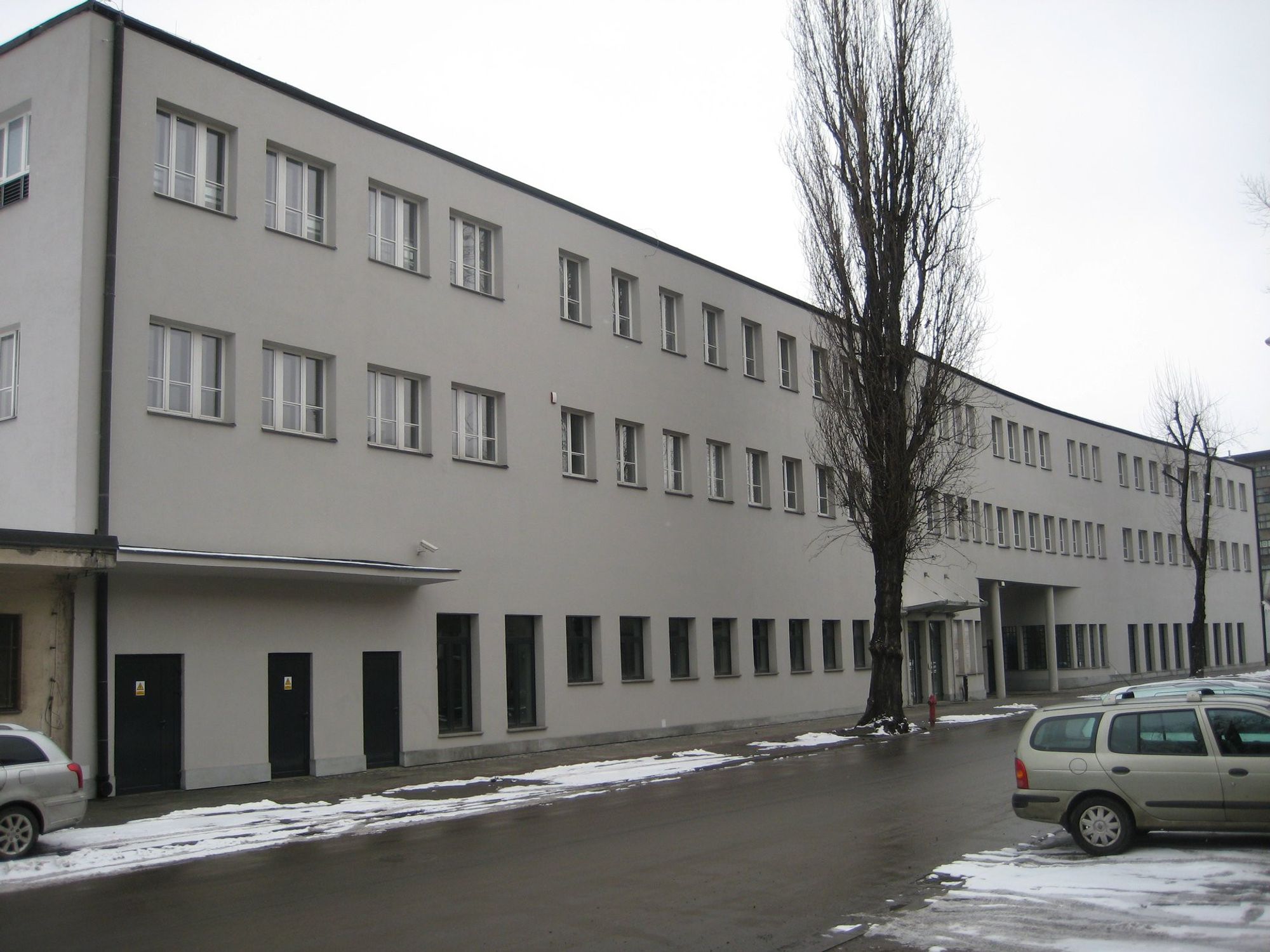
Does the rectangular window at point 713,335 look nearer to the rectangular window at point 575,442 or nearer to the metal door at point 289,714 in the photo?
the rectangular window at point 575,442

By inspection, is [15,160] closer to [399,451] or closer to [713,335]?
[399,451]

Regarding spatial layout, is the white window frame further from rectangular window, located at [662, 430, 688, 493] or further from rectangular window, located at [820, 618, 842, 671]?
rectangular window, located at [820, 618, 842, 671]

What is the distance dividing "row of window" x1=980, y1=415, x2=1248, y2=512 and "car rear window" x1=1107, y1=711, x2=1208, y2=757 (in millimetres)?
38669

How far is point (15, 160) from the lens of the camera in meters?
19.4

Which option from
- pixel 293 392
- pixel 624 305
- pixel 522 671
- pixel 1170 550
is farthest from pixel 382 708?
pixel 1170 550

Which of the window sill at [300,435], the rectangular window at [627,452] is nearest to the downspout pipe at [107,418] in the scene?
the window sill at [300,435]

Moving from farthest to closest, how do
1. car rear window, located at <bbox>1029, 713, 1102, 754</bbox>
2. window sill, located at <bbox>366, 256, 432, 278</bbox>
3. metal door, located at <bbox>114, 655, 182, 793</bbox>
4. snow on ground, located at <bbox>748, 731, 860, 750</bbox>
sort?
snow on ground, located at <bbox>748, 731, 860, 750</bbox>, window sill, located at <bbox>366, 256, 432, 278</bbox>, metal door, located at <bbox>114, 655, 182, 793</bbox>, car rear window, located at <bbox>1029, 713, 1102, 754</bbox>

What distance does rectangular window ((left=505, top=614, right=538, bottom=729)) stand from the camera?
25.1 metres

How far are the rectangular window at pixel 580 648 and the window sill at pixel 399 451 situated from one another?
212 inches

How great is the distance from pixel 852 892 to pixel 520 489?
1659 cm

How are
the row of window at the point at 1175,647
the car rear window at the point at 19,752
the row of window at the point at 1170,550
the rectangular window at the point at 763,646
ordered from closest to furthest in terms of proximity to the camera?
the car rear window at the point at 19,752 < the rectangular window at the point at 763,646 < the row of window at the point at 1175,647 < the row of window at the point at 1170,550

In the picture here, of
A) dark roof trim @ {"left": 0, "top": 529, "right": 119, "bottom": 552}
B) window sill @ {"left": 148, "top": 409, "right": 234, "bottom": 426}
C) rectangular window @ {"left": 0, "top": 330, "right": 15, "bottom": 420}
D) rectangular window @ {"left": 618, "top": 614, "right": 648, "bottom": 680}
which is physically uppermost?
rectangular window @ {"left": 0, "top": 330, "right": 15, "bottom": 420}

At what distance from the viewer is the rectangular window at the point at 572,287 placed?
2808cm

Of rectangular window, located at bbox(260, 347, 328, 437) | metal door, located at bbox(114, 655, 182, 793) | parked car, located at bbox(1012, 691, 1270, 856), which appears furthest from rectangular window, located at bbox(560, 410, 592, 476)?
parked car, located at bbox(1012, 691, 1270, 856)
